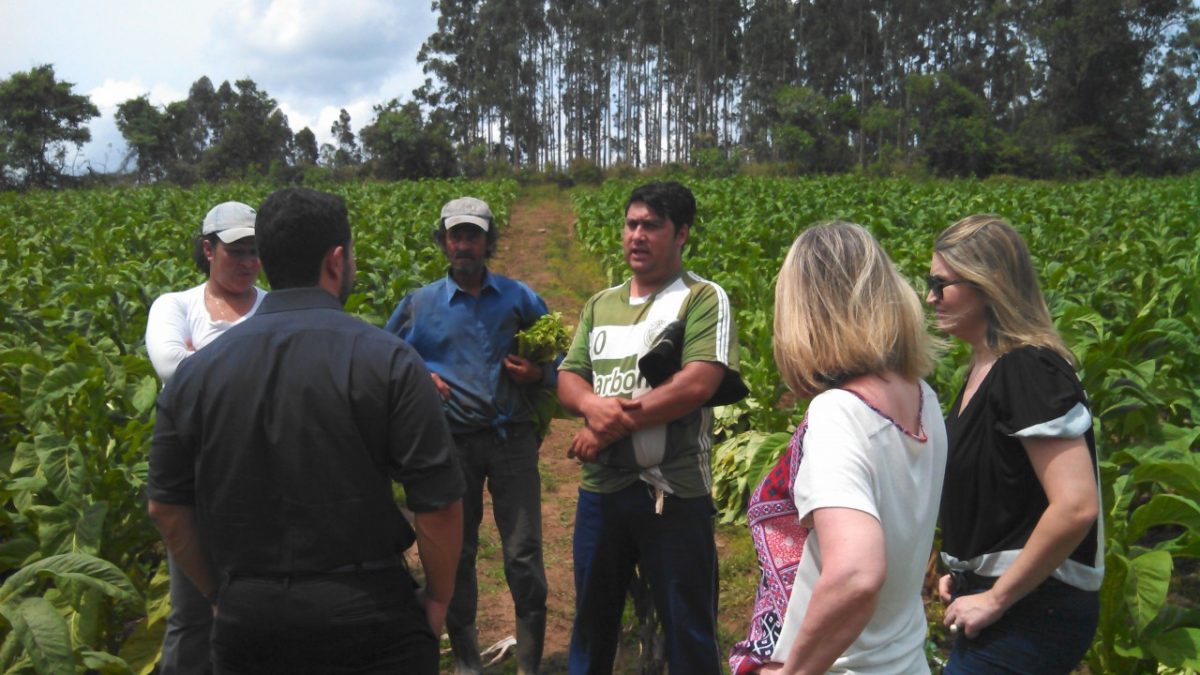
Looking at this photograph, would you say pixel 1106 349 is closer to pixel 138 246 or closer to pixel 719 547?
pixel 719 547

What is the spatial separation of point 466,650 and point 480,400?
3.69 feet

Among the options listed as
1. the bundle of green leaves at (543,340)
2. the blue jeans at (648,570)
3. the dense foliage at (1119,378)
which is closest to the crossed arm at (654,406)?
the blue jeans at (648,570)

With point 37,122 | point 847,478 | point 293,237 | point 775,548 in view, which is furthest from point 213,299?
point 37,122

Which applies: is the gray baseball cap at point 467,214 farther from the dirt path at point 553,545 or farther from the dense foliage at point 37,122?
the dense foliage at point 37,122

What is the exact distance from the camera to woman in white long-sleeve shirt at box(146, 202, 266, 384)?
3.53 m

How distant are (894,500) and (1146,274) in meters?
8.46

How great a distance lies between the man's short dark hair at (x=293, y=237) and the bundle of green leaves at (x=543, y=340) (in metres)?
1.83

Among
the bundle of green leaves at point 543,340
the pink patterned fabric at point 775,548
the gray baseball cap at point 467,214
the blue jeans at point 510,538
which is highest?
the gray baseball cap at point 467,214

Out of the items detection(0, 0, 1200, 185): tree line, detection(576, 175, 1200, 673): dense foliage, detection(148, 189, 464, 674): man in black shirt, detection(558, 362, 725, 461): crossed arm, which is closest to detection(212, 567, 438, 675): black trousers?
detection(148, 189, 464, 674): man in black shirt

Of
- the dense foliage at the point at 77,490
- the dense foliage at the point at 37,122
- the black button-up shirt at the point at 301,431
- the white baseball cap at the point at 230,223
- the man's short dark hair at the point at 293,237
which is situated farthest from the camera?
the dense foliage at the point at 37,122

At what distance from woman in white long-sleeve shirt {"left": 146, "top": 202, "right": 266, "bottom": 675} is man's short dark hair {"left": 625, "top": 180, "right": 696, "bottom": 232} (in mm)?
1470

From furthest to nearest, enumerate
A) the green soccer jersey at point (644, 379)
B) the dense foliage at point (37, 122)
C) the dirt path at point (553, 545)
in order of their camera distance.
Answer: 1. the dense foliage at point (37, 122)
2. the dirt path at point (553, 545)
3. the green soccer jersey at point (644, 379)

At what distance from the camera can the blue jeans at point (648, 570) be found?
3.38m

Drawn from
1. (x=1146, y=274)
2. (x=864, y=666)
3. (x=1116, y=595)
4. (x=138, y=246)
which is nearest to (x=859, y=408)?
(x=864, y=666)
